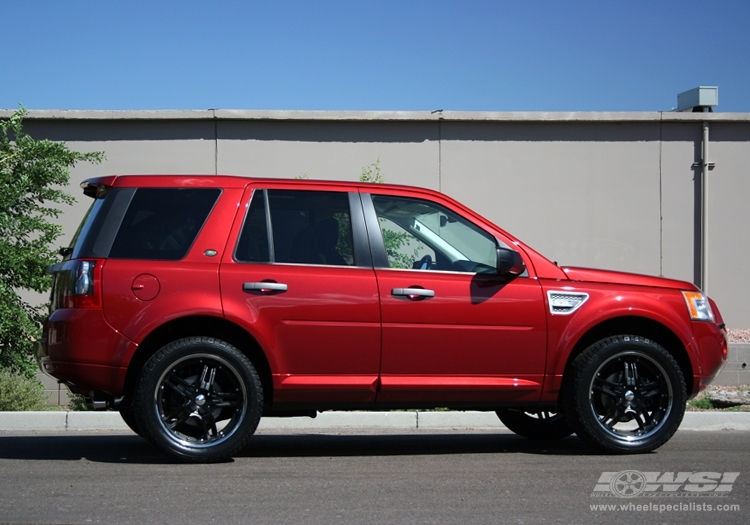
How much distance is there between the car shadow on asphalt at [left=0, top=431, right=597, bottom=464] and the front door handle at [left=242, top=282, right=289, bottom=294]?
1323mm

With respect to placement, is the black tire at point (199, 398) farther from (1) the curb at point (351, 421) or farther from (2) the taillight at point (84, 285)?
(1) the curb at point (351, 421)

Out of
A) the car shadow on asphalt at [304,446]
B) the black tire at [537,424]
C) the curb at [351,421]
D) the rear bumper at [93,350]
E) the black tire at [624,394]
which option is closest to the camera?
the rear bumper at [93,350]

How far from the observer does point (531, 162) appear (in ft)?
53.6

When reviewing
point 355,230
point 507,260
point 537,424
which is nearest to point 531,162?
point 537,424

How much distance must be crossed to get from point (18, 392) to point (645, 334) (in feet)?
24.8

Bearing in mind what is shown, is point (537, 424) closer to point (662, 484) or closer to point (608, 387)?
point (608, 387)

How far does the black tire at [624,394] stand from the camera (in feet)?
22.7

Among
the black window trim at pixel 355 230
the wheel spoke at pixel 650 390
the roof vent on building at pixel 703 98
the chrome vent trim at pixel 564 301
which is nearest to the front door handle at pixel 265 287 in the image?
the black window trim at pixel 355 230

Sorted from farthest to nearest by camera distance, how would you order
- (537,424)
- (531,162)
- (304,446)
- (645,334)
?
(531,162)
(537,424)
(304,446)
(645,334)

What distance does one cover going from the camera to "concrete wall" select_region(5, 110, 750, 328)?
1597 cm

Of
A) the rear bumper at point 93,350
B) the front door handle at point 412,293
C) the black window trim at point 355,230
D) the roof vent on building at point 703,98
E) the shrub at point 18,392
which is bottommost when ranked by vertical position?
the shrub at point 18,392

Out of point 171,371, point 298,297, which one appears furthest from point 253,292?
point 171,371

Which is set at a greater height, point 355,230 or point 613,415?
point 355,230

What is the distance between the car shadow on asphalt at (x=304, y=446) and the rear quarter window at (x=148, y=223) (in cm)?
147
